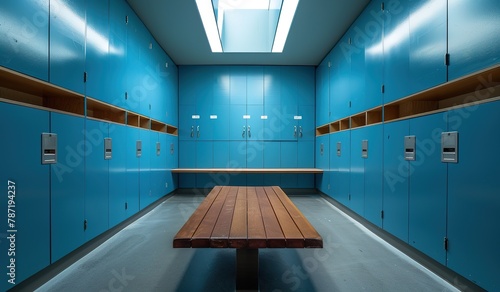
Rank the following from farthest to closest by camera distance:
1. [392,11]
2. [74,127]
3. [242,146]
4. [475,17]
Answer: [242,146] < [392,11] < [74,127] < [475,17]

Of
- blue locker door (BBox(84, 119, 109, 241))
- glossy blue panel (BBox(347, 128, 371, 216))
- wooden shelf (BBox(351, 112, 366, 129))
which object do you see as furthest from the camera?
wooden shelf (BBox(351, 112, 366, 129))

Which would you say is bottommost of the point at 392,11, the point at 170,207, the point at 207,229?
the point at 170,207

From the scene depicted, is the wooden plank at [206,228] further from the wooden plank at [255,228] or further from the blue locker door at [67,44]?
the blue locker door at [67,44]

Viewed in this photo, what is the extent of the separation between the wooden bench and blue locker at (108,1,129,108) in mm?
1967

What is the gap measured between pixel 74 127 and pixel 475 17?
3.47 meters

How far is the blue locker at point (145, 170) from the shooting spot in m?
3.61

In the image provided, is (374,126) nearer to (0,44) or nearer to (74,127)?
(74,127)

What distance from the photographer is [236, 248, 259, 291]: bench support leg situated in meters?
1.57

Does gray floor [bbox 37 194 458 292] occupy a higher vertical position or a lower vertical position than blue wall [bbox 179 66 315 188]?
lower

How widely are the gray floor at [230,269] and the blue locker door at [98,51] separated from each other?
5.70 ft

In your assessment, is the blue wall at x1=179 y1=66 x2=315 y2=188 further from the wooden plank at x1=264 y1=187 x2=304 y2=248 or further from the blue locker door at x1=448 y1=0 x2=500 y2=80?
the blue locker door at x1=448 y1=0 x2=500 y2=80

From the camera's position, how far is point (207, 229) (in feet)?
4.55

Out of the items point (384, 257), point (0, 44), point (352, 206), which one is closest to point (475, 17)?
point (384, 257)

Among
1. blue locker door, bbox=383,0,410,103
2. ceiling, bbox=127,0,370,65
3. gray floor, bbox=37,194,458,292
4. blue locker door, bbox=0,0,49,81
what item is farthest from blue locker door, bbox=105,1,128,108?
blue locker door, bbox=383,0,410,103
